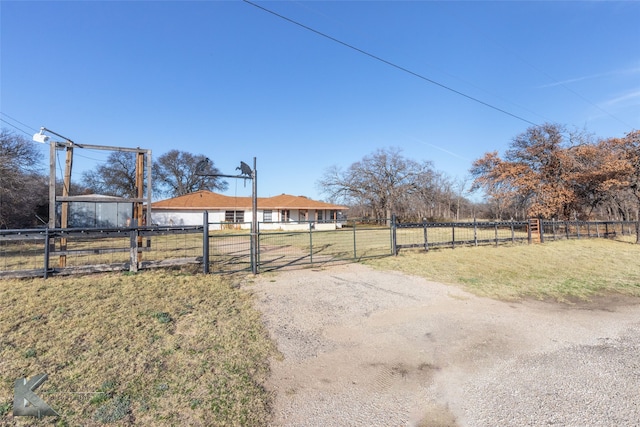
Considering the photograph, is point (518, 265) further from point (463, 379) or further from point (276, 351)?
point (276, 351)

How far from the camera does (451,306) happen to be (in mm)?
5234

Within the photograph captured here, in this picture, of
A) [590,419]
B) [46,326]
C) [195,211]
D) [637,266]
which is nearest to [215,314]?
[46,326]

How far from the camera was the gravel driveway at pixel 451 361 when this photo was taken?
2363 mm

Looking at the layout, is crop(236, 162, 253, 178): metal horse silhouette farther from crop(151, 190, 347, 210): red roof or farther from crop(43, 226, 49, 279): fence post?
crop(151, 190, 347, 210): red roof

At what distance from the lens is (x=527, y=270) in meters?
8.48

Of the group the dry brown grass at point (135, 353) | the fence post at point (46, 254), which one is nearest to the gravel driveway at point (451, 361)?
the dry brown grass at point (135, 353)

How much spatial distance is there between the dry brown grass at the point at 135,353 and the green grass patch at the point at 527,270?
16.4 feet

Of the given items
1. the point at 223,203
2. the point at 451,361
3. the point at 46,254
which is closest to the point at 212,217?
the point at 223,203

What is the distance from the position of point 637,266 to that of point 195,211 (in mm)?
30504

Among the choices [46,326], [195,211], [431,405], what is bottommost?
[431,405]

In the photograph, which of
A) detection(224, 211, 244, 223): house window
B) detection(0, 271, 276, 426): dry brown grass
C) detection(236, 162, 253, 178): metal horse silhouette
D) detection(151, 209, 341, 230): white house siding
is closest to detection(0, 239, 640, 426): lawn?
detection(0, 271, 276, 426): dry brown grass

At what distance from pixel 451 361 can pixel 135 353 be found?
11.2ft

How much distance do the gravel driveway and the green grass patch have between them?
2.80ft

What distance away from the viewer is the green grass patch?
6309mm
